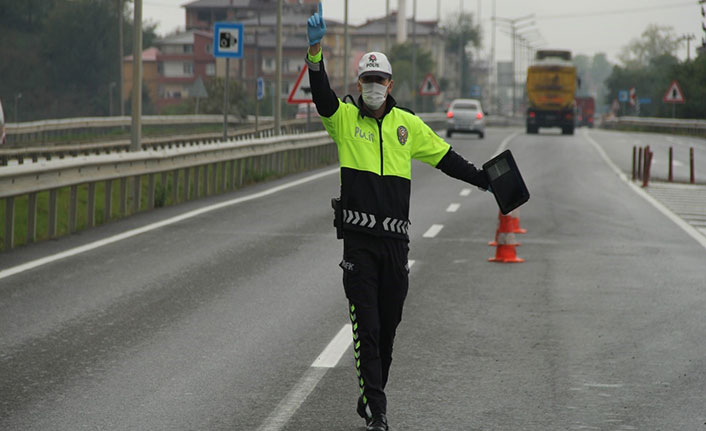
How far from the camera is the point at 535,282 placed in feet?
40.1

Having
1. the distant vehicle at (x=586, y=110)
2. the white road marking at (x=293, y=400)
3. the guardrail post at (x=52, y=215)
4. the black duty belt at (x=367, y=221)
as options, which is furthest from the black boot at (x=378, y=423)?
the distant vehicle at (x=586, y=110)

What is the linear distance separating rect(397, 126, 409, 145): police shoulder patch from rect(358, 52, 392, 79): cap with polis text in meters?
0.30

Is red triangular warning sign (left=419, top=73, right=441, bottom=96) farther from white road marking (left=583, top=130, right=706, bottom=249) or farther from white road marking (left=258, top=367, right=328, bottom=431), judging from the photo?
white road marking (left=258, top=367, right=328, bottom=431)

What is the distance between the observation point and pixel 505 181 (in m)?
7.00

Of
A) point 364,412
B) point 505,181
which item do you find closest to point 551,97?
point 505,181

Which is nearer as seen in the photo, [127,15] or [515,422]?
[515,422]

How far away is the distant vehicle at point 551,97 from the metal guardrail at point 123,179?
116 ft

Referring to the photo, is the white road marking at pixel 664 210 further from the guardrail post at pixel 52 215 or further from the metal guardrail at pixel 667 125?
the metal guardrail at pixel 667 125

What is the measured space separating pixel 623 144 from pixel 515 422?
149 ft

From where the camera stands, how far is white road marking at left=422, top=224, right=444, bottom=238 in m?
16.3

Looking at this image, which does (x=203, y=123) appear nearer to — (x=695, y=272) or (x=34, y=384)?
(x=695, y=272)

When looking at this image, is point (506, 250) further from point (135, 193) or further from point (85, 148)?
point (85, 148)

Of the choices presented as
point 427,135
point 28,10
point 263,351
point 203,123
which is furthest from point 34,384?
point 28,10

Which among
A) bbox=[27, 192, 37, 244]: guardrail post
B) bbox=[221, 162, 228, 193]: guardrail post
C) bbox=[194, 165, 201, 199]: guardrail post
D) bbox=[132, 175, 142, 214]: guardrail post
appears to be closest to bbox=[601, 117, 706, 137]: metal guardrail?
bbox=[221, 162, 228, 193]: guardrail post
